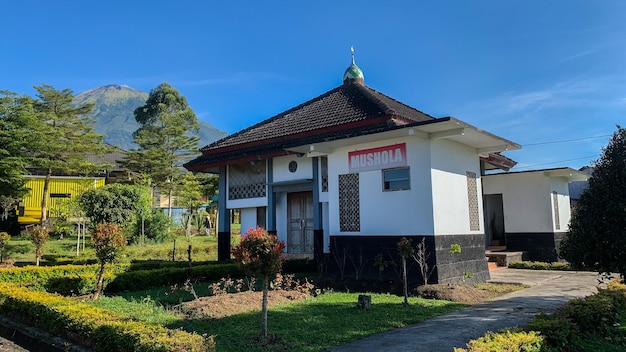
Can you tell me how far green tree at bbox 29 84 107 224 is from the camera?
844 inches

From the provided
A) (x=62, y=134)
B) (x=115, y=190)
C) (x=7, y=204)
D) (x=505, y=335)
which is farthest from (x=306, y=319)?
(x=7, y=204)

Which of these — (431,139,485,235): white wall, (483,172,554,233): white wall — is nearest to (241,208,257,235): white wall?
(431,139,485,235): white wall

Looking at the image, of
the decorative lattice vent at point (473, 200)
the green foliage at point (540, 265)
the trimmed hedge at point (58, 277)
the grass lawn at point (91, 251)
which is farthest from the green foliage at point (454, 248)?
the grass lawn at point (91, 251)

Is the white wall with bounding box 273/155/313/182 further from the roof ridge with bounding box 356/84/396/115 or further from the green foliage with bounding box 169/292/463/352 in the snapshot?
the green foliage with bounding box 169/292/463/352

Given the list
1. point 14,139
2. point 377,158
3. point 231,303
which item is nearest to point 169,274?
point 231,303

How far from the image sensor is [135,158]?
33.6 m

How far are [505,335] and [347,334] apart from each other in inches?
84.7

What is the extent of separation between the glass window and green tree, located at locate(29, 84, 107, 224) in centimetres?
1799

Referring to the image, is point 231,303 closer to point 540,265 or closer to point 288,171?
point 288,171

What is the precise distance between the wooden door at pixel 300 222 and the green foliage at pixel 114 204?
31.3 ft

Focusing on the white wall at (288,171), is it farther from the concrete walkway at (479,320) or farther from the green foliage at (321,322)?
the concrete walkway at (479,320)

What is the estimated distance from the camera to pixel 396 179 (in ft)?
34.6

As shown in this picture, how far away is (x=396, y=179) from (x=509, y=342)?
245 inches

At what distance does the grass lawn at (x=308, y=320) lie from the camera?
582cm
